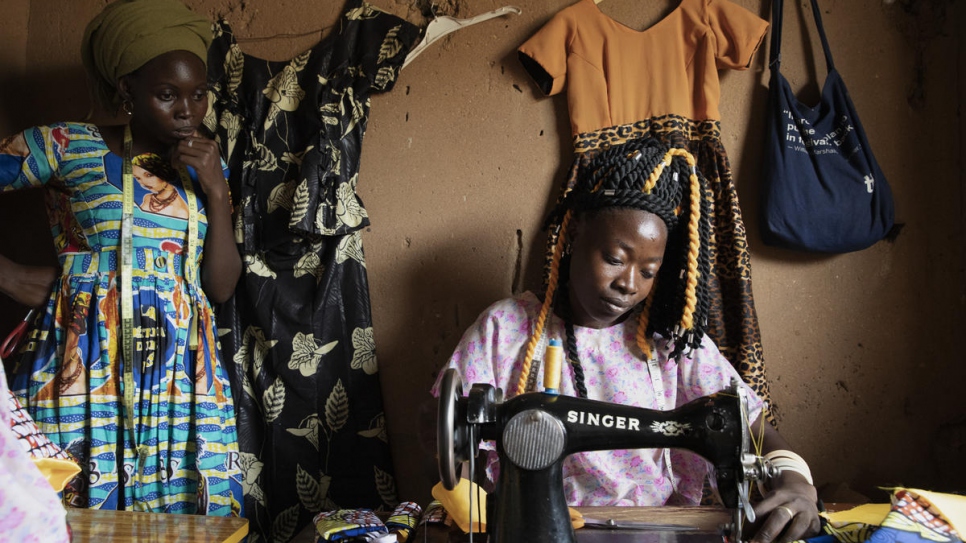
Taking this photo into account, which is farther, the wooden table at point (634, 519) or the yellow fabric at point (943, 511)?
the wooden table at point (634, 519)

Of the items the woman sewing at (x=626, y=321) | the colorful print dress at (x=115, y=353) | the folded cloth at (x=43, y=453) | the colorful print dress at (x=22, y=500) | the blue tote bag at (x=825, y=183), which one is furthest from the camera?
the blue tote bag at (x=825, y=183)

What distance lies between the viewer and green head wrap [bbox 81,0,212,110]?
1.88 metres

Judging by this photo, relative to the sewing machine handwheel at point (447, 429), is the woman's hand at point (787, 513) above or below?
below

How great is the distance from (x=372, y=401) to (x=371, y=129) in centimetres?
86

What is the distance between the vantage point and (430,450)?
81.0 inches

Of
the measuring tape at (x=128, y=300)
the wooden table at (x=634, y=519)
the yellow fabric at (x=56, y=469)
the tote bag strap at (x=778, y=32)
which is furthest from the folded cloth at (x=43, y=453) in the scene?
the tote bag strap at (x=778, y=32)

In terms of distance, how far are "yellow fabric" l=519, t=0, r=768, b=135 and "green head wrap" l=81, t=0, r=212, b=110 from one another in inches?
36.9

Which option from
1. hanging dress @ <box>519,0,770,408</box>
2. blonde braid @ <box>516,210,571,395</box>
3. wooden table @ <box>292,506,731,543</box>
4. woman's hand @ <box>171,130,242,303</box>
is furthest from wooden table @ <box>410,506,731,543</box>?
woman's hand @ <box>171,130,242,303</box>

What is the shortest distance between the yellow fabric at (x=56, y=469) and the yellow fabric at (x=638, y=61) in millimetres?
1563

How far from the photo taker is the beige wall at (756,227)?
2119mm

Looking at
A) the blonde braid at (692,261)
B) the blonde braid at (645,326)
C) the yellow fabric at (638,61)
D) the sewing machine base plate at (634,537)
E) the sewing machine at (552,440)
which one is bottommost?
the sewing machine base plate at (634,537)

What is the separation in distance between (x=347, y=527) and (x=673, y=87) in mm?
1493

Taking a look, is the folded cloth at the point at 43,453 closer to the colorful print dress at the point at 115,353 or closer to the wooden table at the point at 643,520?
the wooden table at the point at 643,520

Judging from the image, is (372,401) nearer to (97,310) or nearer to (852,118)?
(97,310)
